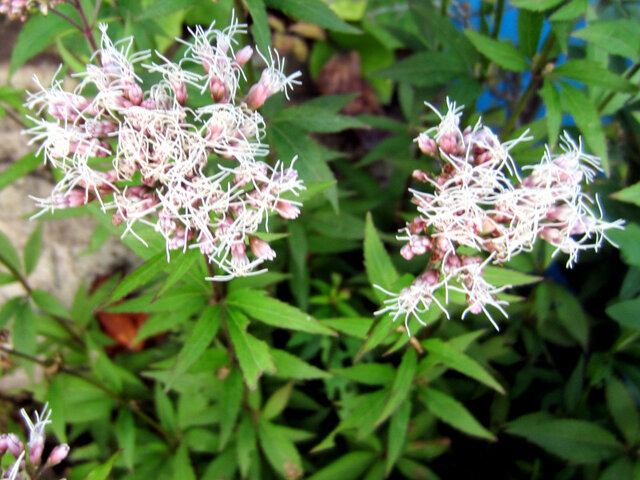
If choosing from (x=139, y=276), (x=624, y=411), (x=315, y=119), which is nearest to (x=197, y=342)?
(x=139, y=276)

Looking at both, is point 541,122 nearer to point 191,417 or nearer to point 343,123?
point 343,123

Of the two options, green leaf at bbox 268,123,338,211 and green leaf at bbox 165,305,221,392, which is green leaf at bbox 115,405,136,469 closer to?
green leaf at bbox 165,305,221,392

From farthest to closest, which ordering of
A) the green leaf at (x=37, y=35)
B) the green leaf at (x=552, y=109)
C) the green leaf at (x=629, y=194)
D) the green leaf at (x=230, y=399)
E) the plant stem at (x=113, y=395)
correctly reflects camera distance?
the plant stem at (x=113, y=395)
the green leaf at (x=37, y=35)
the green leaf at (x=230, y=399)
the green leaf at (x=552, y=109)
the green leaf at (x=629, y=194)

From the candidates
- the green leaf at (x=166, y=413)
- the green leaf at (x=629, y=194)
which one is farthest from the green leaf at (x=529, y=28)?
the green leaf at (x=166, y=413)

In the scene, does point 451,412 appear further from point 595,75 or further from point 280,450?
point 595,75

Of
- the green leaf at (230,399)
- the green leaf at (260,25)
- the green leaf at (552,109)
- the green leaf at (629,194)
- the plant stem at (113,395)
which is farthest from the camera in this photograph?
the plant stem at (113,395)

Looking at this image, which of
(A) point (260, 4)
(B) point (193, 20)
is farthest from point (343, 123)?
(B) point (193, 20)

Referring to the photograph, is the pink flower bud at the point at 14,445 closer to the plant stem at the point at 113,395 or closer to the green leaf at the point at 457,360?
the plant stem at the point at 113,395
